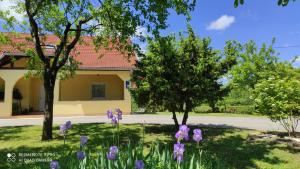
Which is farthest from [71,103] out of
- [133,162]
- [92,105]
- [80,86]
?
[133,162]

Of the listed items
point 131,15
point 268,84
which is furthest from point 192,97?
point 131,15

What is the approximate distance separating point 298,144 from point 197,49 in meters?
4.77

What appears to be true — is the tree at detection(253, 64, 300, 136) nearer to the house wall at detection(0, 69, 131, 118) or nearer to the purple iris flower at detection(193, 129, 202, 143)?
the purple iris flower at detection(193, 129, 202, 143)

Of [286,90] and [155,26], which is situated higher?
[155,26]

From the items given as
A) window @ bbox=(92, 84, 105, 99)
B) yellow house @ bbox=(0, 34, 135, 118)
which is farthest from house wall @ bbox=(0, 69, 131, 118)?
window @ bbox=(92, 84, 105, 99)

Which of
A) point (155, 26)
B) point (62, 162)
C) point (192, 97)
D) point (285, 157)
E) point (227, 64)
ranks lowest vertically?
point (285, 157)

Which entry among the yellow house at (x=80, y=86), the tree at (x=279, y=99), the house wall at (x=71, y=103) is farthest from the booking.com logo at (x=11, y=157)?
the house wall at (x=71, y=103)

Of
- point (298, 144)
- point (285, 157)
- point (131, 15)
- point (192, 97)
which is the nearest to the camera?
point (285, 157)

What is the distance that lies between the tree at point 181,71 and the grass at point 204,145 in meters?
1.37

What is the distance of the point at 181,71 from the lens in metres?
11.7

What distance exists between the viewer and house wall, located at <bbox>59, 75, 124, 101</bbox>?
2559cm

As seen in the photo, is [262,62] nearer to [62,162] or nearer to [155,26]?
[155,26]

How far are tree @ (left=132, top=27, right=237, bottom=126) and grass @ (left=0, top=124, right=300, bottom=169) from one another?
53.8 inches

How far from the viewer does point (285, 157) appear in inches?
333
